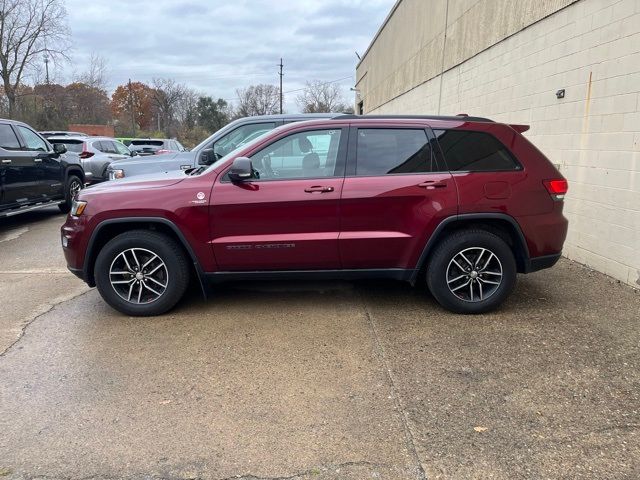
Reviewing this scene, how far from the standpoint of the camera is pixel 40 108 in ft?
140

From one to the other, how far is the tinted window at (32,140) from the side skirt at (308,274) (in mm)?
6786

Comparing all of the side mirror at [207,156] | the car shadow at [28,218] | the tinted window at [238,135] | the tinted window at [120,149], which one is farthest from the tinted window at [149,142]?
the side mirror at [207,156]

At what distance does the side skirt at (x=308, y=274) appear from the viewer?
4473mm

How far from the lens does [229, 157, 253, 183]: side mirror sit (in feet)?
13.8

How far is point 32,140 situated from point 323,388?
343 inches

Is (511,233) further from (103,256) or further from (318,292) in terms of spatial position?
(103,256)

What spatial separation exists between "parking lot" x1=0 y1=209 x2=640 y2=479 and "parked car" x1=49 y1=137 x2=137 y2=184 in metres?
9.81

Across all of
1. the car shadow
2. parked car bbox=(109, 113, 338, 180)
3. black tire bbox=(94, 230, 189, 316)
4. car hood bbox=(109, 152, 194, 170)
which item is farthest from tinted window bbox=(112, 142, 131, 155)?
black tire bbox=(94, 230, 189, 316)

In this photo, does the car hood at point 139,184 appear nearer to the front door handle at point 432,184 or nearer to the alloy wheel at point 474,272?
the front door handle at point 432,184

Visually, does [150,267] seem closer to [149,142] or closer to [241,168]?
[241,168]

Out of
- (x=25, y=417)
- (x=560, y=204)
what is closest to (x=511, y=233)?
(x=560, y=204)

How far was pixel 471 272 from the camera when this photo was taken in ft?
14.6

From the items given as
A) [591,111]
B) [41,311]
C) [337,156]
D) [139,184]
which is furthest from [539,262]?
[41,311]

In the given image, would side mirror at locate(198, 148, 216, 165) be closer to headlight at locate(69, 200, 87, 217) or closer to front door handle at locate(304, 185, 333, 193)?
headlight at locate(69, 200, 87, 217)
